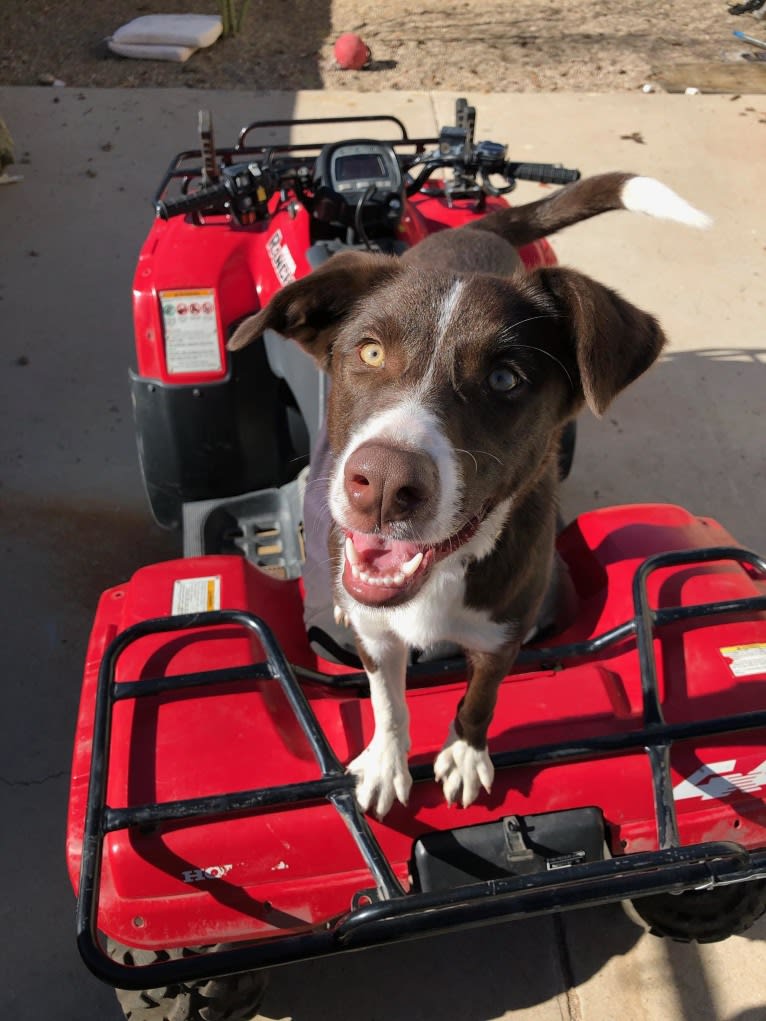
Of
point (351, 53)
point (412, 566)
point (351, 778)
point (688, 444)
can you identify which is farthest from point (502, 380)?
point (351, 53)

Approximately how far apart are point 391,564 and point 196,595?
2.39ft

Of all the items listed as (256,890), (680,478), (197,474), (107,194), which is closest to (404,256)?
(197,474)

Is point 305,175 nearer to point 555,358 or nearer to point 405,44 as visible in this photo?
point 555,358

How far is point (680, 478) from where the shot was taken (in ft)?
12.0

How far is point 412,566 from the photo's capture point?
1501mm

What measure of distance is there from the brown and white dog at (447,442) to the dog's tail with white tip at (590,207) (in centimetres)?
77

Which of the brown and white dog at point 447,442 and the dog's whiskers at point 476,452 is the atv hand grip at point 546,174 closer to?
the brown and white dog at point 447,442

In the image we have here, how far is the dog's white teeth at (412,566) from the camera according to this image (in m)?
1.50

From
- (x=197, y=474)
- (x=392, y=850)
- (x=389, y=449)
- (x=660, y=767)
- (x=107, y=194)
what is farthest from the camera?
(x=107, y=194)

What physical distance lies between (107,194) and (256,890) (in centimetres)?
493

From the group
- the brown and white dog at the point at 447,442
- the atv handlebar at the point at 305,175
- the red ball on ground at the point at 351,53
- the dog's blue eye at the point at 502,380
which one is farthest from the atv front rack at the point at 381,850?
the red ball on ground at the point at 351,53

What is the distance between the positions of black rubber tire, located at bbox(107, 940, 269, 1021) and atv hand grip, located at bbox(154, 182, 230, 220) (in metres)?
1.89

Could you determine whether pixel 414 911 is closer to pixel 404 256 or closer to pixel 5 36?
pixel 404 256

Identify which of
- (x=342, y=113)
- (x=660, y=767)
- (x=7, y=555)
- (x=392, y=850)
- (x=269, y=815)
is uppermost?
Answer: (x=342, y=113)
